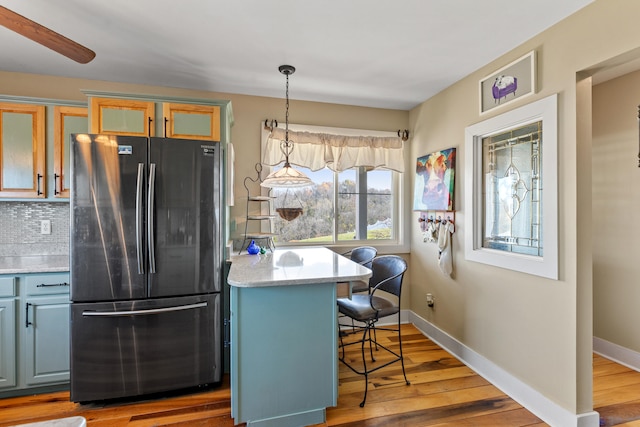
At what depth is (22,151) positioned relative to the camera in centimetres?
250

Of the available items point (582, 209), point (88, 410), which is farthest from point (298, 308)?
point (582, 209)

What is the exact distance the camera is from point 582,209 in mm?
1881

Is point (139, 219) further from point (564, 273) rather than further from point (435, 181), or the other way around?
point (564, 273)

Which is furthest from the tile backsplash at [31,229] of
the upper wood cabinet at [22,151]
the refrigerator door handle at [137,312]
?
the refrigerator door handle at [137,312]

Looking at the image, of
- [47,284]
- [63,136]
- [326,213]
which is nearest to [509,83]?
[326,213]

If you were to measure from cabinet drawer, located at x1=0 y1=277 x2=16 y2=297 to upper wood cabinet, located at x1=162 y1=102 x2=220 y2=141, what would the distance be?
1.50 meters

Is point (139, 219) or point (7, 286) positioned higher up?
point (139, 219)

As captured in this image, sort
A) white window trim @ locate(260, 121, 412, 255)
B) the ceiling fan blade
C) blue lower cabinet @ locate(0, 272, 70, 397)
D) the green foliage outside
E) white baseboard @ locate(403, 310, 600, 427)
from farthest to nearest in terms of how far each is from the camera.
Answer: white window trim @ locate(260, 121, 412, 255)
the green foliage outside
blue lower cabinet @ locate(0, 272, 70, 397)
white baseboard @ locate(403, 310, 600, 427)
the ceiling fan blade

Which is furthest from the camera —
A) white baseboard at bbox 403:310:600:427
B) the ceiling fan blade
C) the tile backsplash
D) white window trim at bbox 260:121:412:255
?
white window trim at bbox 260:121:412:255

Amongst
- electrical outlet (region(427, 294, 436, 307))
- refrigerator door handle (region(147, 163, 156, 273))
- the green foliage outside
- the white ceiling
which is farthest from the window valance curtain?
electrical outlet (region(427, 294, 436, 307))

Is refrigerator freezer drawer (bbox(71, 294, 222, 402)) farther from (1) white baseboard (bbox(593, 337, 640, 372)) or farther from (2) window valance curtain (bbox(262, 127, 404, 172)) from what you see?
(1) white baseboard (bbox(593, 337, 640, 372))

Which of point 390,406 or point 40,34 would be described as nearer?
point 40,34

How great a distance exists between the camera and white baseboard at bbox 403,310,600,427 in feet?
6.21

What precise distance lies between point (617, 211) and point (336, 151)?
8.78ft
